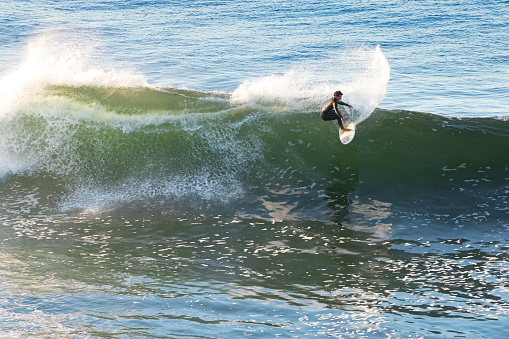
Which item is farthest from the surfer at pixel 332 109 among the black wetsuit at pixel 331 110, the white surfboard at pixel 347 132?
A: the white surfboard at pixel 347 132

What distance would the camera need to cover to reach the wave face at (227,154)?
9.47 m

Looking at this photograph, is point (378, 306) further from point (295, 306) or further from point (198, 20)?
point (198, 20)

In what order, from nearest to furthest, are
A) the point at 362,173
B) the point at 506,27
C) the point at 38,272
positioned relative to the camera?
1. the point at 38,272
2. the point at 362,173
3. the point at 506,27

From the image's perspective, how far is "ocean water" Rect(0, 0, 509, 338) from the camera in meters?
5.98

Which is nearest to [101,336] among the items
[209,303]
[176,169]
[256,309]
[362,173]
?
[209,303]

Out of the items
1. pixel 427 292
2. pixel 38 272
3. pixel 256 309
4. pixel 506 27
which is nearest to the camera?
pixel 256 309

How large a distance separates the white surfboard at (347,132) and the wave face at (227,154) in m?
0.22

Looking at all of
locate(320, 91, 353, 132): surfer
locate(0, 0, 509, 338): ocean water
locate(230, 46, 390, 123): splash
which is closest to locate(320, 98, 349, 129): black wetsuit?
A: locate(320, 91, 353, 132): surfer

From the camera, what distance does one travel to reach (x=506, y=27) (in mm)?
22781

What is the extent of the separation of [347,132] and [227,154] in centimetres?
232

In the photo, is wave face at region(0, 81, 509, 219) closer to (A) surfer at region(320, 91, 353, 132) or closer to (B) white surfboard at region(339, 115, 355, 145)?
(B) white surfboard at region(339, 115, 355, 145)

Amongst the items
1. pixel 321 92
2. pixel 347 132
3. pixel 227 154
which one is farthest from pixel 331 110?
pixel 227 154

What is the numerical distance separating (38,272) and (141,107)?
5.19 m

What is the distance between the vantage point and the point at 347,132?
10297 millimetres
